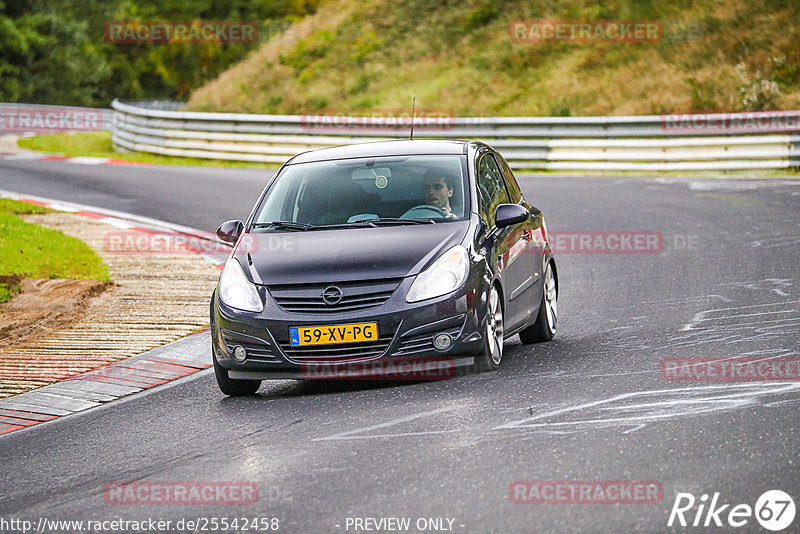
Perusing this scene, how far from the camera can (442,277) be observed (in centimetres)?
823

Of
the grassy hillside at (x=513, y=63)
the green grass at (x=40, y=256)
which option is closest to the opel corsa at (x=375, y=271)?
the green grass at (x=40, y=256)

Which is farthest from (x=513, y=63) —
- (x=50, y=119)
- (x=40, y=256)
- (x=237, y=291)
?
(x=237, y=291)

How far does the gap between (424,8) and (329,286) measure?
119 ft

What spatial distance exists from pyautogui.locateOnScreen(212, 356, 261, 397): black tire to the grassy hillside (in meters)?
21.0

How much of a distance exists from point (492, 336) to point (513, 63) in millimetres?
28818

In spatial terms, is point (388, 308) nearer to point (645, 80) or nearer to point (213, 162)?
point (213, 162)

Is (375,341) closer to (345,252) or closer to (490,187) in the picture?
(345,252)

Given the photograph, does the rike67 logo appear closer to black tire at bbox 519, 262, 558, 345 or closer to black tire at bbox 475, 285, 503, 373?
black tire at bbox 475, 285, 503, 373

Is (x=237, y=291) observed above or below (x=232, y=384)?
above

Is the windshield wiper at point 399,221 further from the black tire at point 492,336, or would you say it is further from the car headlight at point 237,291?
the car headlight at point 237,291

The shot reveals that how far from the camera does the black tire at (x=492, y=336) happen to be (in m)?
8.39

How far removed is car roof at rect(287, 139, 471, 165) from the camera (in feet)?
32.0

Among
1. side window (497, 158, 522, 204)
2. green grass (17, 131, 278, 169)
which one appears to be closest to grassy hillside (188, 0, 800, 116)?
green grass (17, 131, 278, 169)

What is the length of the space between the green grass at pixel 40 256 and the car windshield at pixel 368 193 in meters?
4.11
